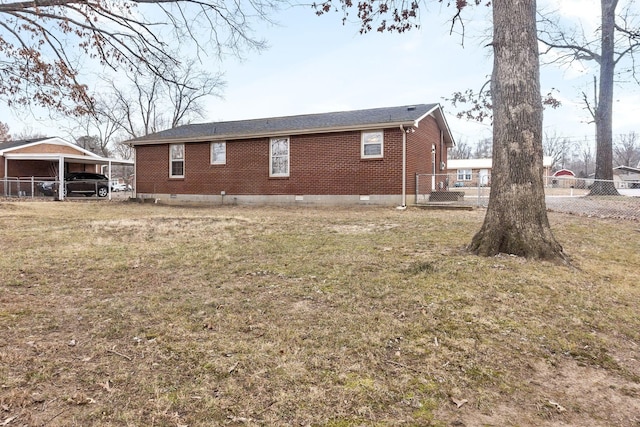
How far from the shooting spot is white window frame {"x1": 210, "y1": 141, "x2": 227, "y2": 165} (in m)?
16.6

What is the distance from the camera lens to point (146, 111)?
40.8 meters

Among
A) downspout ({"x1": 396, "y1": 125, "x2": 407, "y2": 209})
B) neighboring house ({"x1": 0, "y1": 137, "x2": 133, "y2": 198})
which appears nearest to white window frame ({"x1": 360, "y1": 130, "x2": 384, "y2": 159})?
→ downspout ({"x1": 396, "y1": 125, "x2": 407, "y2": 209})

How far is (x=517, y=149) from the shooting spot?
5016 mm

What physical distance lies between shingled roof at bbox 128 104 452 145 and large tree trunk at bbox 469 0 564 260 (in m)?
7.50

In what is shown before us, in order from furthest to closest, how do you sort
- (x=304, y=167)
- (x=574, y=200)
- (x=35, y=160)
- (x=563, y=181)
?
(x=563, y=181) < (x=35, y=160) < (x=304, y=167) < (x=574, y=200)

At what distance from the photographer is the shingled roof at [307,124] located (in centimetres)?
1366

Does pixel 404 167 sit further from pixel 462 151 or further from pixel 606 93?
pixel 462 151

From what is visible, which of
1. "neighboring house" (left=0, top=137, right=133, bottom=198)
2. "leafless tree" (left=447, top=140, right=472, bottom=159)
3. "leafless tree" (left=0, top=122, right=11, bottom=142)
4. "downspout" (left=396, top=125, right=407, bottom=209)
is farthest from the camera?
"leafless tree" (left=447, top=140, right=472, bottom=159)

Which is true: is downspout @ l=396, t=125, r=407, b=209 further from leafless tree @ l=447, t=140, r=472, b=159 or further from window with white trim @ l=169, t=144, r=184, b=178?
leafless tree @ l=447, t=140, r=472, b=159

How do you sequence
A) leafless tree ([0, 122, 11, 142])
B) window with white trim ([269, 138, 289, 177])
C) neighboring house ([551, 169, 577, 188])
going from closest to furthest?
neighboring house ([551, 169, 577, 188])
window with white trim ([269, 138, 289, 177])
leafless tree ([0, 122, 11, 142])

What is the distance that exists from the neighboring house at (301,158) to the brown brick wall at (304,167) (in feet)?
0.12

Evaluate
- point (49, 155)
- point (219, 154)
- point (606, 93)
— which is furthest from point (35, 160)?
point (606, 93)

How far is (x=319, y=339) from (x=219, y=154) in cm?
1509

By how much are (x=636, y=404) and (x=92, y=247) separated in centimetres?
676
